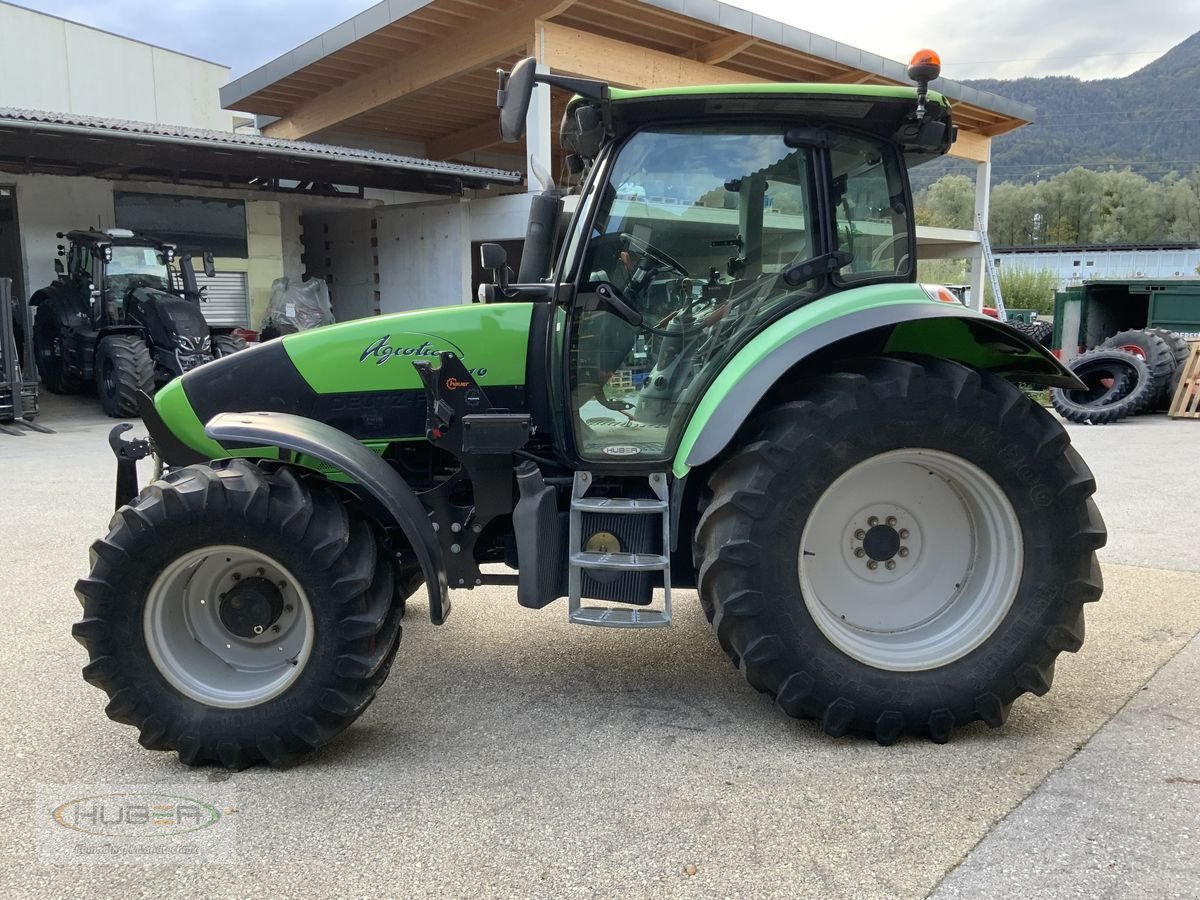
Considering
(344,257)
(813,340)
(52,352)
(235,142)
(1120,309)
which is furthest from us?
(344,257)

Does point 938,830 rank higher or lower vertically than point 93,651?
lower

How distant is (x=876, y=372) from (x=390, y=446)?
6.08ft

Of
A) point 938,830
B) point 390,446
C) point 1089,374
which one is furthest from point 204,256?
point 938,830

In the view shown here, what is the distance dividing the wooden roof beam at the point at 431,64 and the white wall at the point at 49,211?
419 cm

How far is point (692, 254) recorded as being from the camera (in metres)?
3.35

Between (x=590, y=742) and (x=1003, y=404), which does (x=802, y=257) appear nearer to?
(x=1003, y=404)

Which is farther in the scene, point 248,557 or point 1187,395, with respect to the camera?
point 1187,395

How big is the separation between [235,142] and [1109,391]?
1321cm

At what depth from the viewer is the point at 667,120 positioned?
323 centimetres

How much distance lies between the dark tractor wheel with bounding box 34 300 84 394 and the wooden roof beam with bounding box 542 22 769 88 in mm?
8334

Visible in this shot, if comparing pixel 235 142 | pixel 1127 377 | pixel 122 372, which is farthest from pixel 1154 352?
pixel 122 372

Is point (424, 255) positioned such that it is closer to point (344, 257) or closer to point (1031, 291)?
point (344, 257)

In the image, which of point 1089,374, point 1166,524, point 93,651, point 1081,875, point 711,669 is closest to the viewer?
point 1081,875

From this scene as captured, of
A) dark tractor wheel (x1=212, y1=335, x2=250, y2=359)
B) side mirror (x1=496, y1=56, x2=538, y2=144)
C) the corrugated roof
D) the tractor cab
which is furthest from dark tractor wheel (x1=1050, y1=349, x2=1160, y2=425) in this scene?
dark tractor wheel (x1=212, y1=335, x2=250, y2=359)
